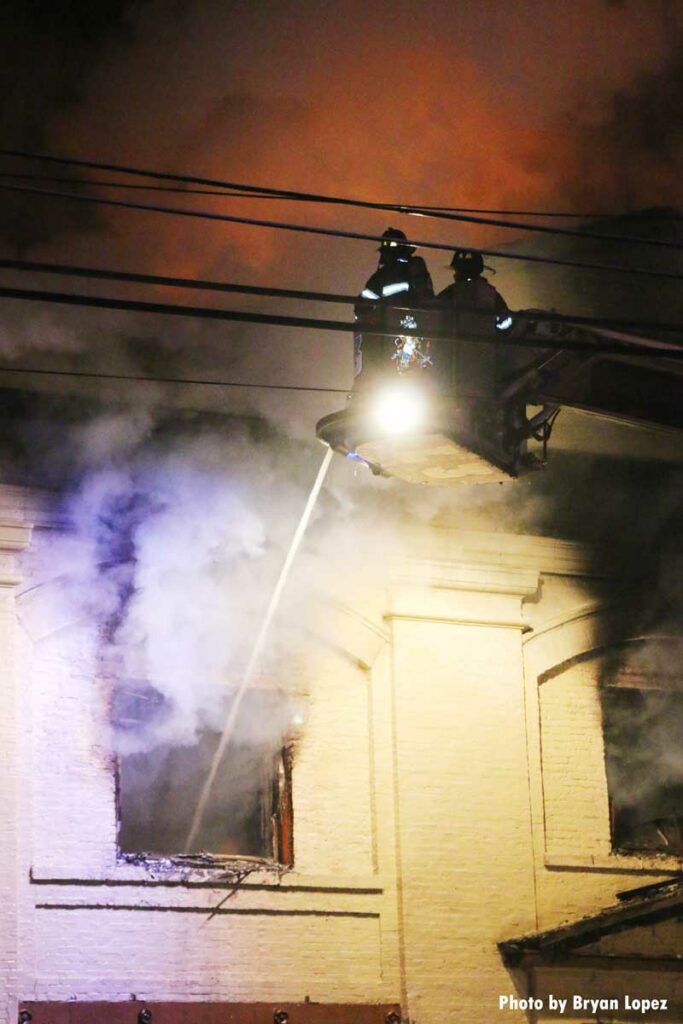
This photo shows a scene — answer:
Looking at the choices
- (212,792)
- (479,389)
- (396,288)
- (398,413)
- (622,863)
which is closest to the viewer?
(398,413)

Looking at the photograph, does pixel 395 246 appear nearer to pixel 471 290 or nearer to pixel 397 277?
pixel 397 277

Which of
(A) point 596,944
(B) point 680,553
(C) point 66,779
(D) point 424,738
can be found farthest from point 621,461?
(C) point 66,779

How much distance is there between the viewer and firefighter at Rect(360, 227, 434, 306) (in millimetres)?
9156

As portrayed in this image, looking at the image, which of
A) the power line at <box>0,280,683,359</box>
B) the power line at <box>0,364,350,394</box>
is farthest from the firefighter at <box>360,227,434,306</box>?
the power line at <box>0,364,350,394</box>

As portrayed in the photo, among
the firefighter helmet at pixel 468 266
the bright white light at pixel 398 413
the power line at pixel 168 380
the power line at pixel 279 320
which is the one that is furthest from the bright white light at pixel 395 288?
the power line at pixel 168 380

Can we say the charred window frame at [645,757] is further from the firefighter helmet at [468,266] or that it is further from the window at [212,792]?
the firefighter helmet at [468,266]

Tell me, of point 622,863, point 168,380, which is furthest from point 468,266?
point 622,863

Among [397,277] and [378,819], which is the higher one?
[397,277]

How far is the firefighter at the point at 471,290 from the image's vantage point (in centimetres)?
948

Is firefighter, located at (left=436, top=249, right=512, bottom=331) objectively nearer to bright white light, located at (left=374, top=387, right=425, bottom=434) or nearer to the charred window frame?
bright white light, located at (left=374, top=387, right=425, bottom=434)

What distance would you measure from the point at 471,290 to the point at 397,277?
1.80 ft

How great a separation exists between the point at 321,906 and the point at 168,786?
1.41m

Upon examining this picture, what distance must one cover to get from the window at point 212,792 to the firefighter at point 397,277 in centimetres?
379

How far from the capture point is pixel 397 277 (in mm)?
9203
